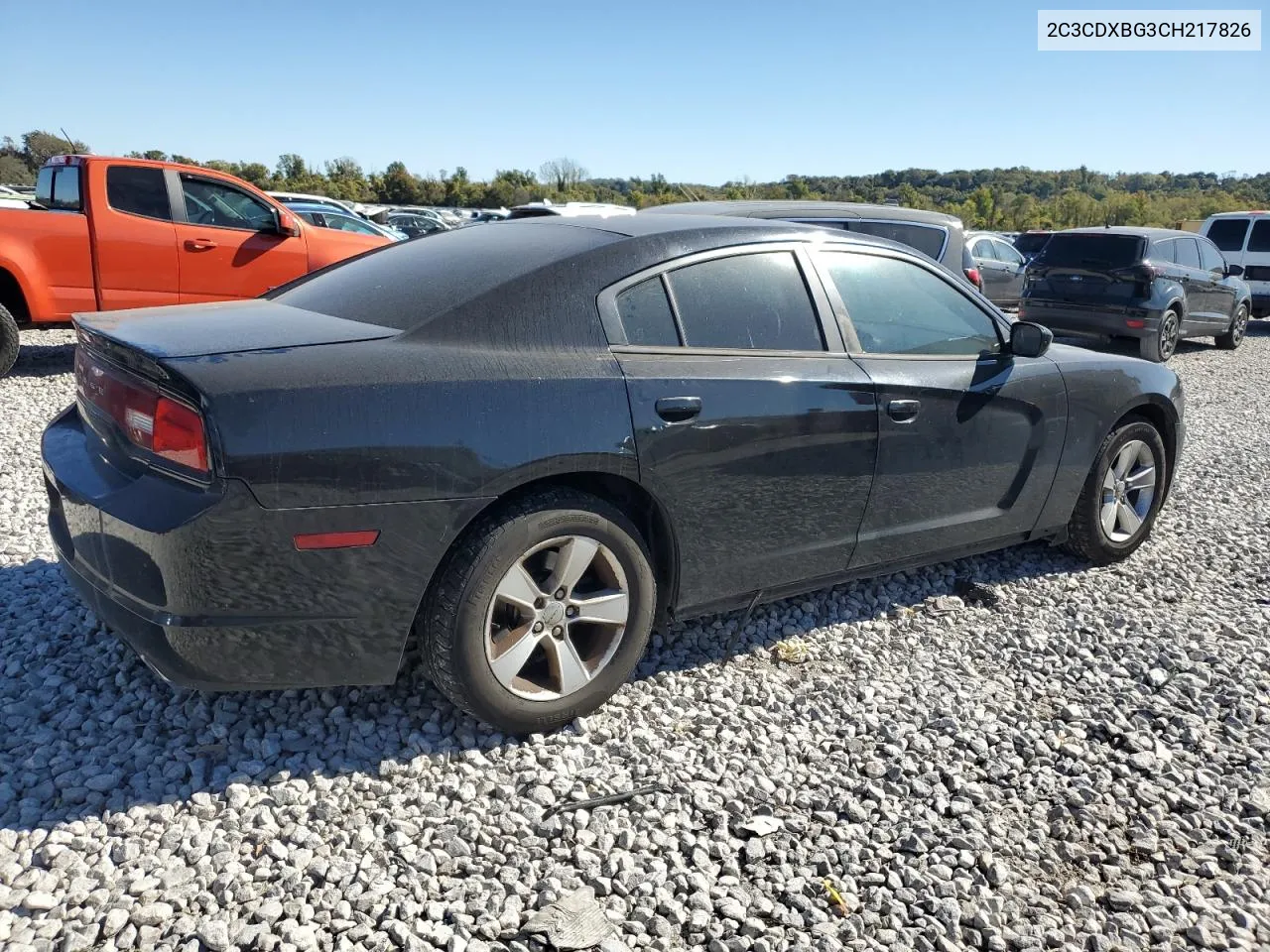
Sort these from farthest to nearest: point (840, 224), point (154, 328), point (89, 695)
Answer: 1. point (840, 224)
2. point (89, 695)
3. point (154, 328)

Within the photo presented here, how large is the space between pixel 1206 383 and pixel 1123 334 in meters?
1.11

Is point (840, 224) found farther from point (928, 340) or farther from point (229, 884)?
point (229, 884)

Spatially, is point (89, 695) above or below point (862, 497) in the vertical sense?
below

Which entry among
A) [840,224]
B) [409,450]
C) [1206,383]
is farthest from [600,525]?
[1206,383]

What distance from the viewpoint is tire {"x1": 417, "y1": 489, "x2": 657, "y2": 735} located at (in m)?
2.71

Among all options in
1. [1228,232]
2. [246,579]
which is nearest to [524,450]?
[246,579]

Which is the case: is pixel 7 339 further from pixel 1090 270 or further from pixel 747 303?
pixel 1090 270

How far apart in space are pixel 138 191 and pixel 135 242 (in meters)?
0.50

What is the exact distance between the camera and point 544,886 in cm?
234

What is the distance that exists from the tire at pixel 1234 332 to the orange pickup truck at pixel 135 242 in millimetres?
12982

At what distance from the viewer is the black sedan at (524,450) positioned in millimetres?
2461

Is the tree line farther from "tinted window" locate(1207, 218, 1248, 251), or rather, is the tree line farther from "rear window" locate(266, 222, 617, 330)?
"rear window" locate(266, 222, 617, 330)

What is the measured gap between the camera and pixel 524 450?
8.85 feet

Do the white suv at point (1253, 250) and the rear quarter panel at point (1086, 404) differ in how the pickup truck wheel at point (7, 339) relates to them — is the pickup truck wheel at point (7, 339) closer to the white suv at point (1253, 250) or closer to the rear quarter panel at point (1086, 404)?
the rear quarter panel at point (1086, 404)
